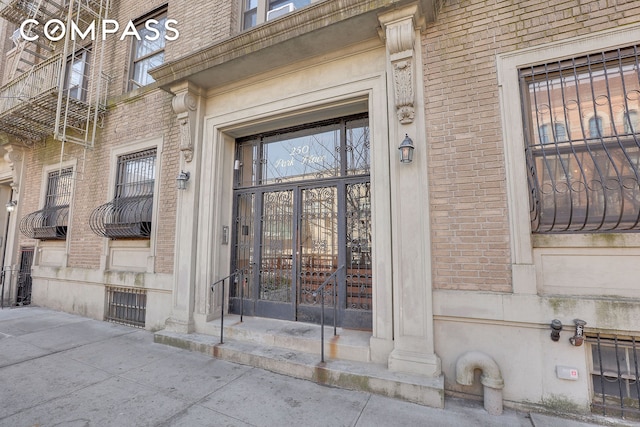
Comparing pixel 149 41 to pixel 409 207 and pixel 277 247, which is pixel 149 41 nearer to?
pixel 277 247

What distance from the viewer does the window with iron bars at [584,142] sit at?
2951 millimetres

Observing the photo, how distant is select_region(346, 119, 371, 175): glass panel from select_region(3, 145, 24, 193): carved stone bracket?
10.2m

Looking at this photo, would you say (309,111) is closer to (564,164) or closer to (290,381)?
(564,164)

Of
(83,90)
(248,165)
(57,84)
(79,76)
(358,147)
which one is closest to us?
(358,147)

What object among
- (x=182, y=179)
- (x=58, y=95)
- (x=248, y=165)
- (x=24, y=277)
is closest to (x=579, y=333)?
(x=248, y=165)

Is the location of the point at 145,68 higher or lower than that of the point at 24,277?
higher

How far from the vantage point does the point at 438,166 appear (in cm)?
349

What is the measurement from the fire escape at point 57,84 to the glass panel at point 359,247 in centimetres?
638

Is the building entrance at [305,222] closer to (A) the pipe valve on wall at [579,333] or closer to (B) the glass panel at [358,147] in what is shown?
(B) the glass panel at [358,147]

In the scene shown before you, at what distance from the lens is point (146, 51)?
7020mm

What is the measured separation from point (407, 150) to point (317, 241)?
2.08 m

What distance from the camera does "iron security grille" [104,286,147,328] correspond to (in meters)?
5.88

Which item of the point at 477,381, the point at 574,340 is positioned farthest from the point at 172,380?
the point at 574,340

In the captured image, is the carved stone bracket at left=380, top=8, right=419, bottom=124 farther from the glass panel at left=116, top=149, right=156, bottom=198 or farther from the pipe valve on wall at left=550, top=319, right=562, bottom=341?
the glass panel at left=116, top=149, right=156, bottom=198
